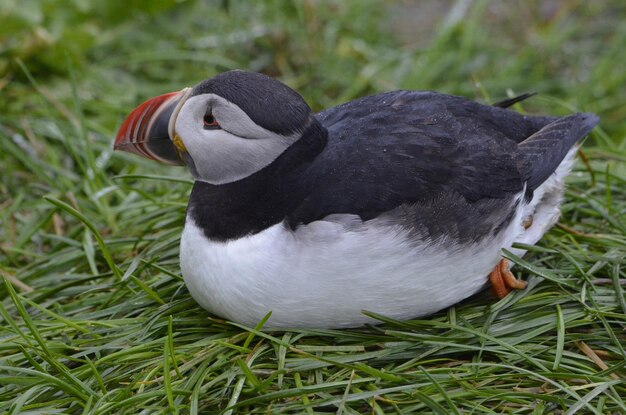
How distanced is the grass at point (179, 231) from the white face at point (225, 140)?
0.56 metres

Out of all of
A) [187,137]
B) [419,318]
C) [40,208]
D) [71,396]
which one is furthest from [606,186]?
[40,208]

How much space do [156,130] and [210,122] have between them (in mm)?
229

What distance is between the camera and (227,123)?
3.15m

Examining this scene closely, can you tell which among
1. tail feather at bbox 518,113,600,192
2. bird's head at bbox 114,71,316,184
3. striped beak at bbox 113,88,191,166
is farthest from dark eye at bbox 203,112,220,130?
tail feather at bbox 518,113,600,192

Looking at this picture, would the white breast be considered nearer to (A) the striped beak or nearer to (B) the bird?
(B) the bird

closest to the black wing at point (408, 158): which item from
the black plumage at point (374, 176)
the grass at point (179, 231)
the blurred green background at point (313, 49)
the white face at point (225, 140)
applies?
the black plumage at point (374, 176)

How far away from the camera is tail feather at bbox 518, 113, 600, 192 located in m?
3.50

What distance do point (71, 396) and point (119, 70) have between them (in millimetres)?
3477

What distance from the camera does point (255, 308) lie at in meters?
3.16

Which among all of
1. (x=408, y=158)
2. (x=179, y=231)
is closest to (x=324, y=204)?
(x=408, y=158)

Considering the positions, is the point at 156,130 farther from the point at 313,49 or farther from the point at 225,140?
the point at 313,49

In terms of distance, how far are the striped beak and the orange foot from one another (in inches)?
49.6

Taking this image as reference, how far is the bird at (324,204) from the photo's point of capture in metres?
3.08

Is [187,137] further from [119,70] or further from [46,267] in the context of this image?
[119,70]
